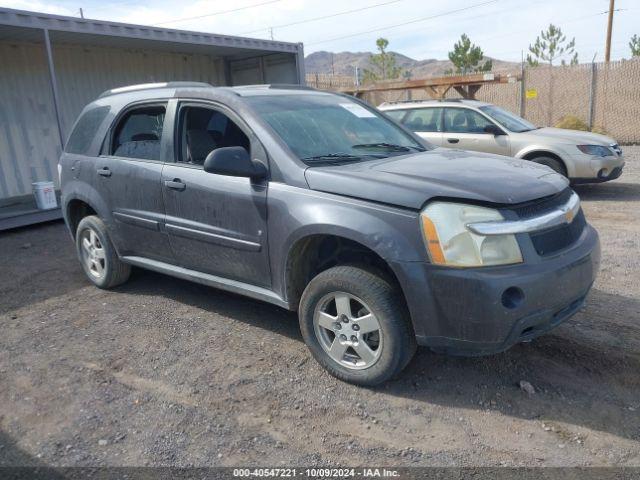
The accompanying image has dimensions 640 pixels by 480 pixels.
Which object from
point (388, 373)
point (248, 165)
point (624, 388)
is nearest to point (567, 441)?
point (624, 388)

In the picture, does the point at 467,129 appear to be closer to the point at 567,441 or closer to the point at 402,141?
the point at 402,141

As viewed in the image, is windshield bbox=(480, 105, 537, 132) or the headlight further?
windshield bbox=(480, 105, 537, 132)

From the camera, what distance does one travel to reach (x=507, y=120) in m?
9.55

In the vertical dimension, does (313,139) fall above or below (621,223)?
above

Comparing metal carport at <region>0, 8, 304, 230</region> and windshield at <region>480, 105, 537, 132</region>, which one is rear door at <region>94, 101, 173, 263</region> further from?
windshield at <region>480, 105, 537, 132</region>

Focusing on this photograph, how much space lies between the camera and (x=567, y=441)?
2771 mm

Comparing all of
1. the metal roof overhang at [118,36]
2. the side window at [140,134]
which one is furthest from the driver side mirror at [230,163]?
the metal roof overhang at [118,36]

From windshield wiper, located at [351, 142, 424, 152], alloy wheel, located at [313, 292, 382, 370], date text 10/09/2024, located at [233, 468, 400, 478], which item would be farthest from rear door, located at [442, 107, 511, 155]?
date text 10/09/2024, located at [233, 468, 400, 478]

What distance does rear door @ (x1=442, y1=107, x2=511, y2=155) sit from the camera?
30.1 ft

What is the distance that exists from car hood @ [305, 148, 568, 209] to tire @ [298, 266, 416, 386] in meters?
0.50

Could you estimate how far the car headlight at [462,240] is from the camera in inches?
111

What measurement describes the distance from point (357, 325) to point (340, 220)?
65 centimetres

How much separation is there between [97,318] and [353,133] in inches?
105

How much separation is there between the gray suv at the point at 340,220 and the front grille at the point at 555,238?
0.04 ft
